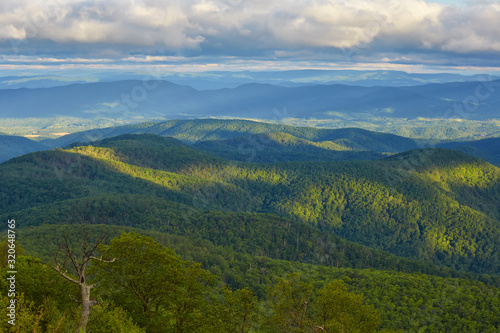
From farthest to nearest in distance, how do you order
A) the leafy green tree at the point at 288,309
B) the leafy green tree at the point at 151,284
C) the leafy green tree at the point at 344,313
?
the leafy green tree at the point at 288,309
the leafy green tree at the point at 151,284
the leafy green tree at the point at 344,313

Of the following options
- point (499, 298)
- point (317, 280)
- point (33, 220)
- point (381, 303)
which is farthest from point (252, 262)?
point (33, 220)

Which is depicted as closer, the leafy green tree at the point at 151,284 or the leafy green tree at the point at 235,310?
the leafy green tree at the point at 151,284

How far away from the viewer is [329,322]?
167 feet

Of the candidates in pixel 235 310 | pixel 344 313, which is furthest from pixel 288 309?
pixel 344 313

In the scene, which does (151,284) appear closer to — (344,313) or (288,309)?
(288,309)

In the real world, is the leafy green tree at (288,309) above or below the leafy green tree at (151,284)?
below

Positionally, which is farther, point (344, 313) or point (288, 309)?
point (288, 309)

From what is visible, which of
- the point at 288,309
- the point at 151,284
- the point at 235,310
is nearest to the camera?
the point at 151,284

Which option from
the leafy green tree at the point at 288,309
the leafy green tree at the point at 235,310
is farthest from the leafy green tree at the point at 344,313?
the leafy green tree at the point at 235,310

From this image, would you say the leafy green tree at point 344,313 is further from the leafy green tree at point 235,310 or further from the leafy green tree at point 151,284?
the leafy green tree at point 151,284

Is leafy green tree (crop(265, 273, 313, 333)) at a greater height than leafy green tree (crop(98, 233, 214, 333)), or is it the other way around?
leafy green tree (crop(98, 233, 214, 333))

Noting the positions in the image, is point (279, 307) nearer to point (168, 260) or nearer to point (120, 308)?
point (168, 260)

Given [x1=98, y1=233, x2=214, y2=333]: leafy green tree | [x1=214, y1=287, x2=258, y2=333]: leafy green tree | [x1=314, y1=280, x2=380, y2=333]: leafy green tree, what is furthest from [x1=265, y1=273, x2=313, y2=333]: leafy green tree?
[x1=98, y1=233, x2=214, y2=333]: leafy green tree

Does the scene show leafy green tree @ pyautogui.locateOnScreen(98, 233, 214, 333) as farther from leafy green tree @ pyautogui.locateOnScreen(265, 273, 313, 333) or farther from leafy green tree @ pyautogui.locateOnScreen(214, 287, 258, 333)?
leafy green tree @ pyautogui.locateOnScreen(265, 273, 313, 333)
